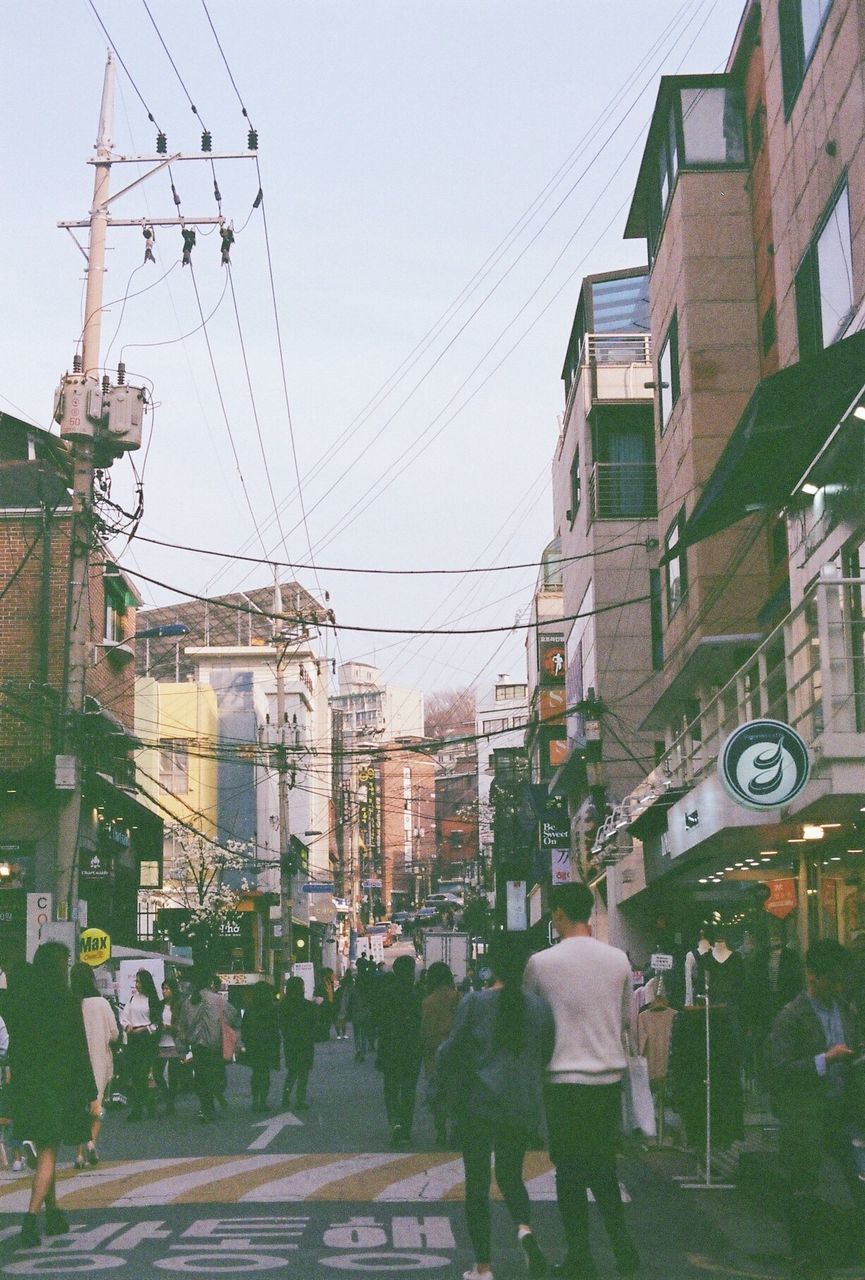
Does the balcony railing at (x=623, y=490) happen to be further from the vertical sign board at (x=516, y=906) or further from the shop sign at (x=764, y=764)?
the shop sign at (x=764, y=764)

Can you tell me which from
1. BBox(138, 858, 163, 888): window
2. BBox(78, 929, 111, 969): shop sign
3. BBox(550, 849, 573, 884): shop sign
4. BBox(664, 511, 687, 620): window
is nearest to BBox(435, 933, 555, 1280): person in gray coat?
BBox(78, 929, 111, 969): shop sign

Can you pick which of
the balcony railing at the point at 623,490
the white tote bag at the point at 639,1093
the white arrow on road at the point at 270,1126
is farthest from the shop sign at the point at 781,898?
the balcony railing at the point at 623,490

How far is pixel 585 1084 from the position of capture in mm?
7777

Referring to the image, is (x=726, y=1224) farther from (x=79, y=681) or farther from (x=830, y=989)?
(x=79, y=681)

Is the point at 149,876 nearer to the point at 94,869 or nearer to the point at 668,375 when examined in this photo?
the point at 94,869

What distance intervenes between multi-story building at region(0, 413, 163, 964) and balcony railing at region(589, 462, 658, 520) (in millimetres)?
13453

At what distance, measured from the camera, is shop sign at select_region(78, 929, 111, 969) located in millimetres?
24344

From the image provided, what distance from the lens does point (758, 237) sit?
92.1ft

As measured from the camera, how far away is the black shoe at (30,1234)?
30.6ft

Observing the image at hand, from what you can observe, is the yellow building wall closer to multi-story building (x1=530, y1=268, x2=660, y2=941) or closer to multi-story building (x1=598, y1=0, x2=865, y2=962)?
multi-story building (x1=530, y1=268, x2=660, y2=941)

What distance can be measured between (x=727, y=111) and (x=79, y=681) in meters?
16.0

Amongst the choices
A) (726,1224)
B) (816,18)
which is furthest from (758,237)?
(726,1224)

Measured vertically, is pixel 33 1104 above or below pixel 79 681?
below

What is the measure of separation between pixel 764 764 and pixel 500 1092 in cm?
776
